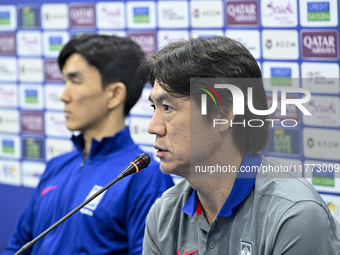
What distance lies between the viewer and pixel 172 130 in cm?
154

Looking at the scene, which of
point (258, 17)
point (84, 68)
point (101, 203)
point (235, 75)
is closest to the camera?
point (235, 75)

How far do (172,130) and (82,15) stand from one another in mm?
1762

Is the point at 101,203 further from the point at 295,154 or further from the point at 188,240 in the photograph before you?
the point at 295,154

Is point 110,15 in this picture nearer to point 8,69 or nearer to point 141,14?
point 141,14

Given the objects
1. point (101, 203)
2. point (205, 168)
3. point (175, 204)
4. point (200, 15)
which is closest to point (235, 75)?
A: point (205, 168)

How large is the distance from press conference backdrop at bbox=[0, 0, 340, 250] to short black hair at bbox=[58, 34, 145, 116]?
275mm

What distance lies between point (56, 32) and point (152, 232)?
6.16 feet

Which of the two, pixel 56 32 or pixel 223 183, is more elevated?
pixel 56 32

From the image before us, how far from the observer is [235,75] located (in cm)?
152

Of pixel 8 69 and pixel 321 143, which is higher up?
pixel 8 69

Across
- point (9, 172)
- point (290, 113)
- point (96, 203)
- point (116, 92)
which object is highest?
point (116, 92)

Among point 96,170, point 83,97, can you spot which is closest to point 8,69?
point 83,97

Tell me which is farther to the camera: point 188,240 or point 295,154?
point 295,154

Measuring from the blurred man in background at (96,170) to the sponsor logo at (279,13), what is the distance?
56 cm
